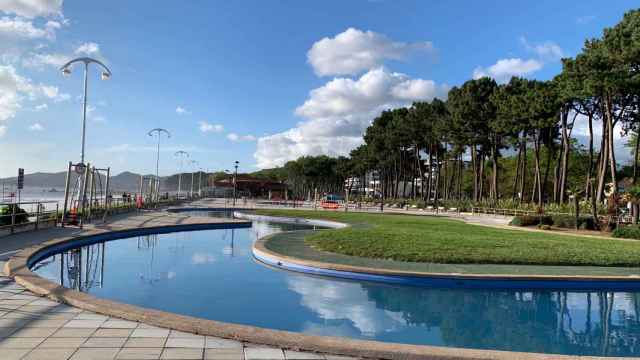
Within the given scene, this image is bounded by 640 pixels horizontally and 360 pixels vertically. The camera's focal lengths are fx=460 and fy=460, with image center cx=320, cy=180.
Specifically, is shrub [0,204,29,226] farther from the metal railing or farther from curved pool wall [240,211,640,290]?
A: curved pool wall [240,211,640,290]

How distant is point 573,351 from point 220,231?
60.9 feet

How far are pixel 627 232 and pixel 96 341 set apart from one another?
25368 mm

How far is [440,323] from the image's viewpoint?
347 inches

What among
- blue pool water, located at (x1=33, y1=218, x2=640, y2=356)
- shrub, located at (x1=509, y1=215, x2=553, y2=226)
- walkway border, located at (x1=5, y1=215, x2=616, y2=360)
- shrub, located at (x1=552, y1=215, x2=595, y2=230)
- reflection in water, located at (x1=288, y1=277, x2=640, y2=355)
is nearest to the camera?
walkway border, located at (x1=5, y1=215, x2=616, y2=360)

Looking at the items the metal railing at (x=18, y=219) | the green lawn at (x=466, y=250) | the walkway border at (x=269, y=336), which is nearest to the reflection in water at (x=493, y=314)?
the green lawn at (x=466, y=250)

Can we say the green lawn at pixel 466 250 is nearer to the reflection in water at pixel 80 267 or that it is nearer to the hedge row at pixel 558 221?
the reflection in water at pixel 80 267

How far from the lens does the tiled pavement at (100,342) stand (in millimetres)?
4828

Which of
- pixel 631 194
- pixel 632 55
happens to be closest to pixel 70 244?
pixel 631 194

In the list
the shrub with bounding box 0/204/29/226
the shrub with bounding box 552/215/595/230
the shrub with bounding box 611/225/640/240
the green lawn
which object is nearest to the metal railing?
the shrub with bounding box 0/204/29/226

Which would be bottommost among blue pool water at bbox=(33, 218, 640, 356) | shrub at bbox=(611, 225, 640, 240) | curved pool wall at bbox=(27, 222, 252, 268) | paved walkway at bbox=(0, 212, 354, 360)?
blue pool water at bbox=(33, 218, 640, 356)

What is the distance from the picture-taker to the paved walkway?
4836 millimetres

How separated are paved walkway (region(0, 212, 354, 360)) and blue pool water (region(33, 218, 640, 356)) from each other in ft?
9.21

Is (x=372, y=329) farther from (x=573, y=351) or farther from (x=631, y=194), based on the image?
(x=631, y=194)

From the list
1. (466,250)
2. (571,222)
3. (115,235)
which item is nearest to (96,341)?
(466,250)
